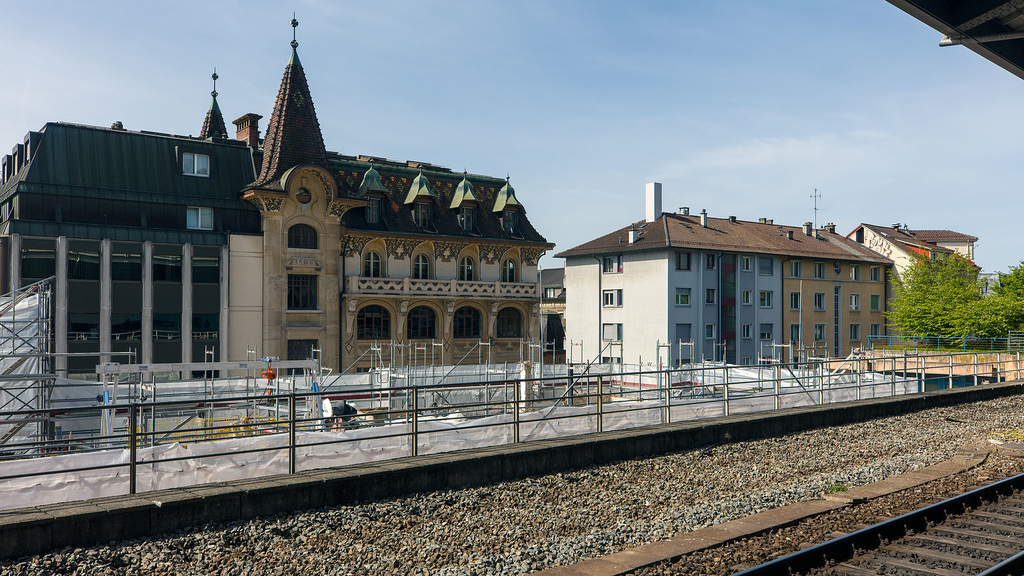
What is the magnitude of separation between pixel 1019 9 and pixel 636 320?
46.7 metres

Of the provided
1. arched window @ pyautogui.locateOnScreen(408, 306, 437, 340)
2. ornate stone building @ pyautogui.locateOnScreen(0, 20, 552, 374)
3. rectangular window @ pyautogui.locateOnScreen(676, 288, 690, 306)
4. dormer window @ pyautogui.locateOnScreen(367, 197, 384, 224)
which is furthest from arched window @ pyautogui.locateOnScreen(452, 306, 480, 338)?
rectangular window @ pyautogui.locateOnScreen(676, 288, 690, 306)

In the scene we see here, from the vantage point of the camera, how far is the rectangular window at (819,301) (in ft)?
204

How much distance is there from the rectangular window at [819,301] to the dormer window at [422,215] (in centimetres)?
3275

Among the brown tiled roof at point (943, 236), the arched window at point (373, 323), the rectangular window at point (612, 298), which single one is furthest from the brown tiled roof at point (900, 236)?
the arched window at point (373, 323)

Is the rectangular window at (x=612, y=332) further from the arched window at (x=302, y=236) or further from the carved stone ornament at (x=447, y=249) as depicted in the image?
the arched window at (x=302, y=236)

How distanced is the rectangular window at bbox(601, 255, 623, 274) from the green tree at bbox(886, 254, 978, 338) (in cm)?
2303

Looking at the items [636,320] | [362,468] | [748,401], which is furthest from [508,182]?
[362,468]

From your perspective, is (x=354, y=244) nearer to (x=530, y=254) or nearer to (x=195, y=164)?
(x=195, y=164)

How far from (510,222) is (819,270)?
2689 cm

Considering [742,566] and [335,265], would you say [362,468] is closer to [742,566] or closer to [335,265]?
[742,566]

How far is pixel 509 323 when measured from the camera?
50844mm

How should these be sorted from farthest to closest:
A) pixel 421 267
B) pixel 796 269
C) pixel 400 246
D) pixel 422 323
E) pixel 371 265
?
pixel 796 269
pixel 421 267
pixel 422 323
pixel 400 246
pixel 371 265

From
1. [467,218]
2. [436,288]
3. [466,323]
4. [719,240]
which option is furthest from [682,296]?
[436,288]

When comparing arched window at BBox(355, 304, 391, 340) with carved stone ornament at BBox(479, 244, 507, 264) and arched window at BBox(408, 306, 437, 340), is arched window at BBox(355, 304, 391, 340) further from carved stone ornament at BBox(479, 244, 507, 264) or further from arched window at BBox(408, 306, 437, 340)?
carved stone ornament at BBox(479, 244, 507, 264)
